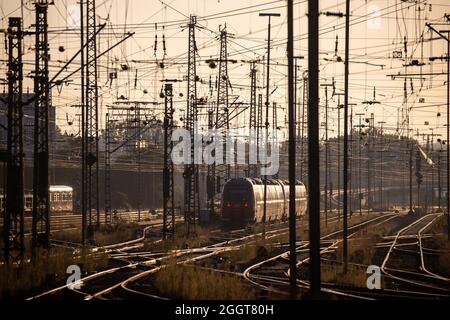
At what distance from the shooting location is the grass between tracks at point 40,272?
2577cm

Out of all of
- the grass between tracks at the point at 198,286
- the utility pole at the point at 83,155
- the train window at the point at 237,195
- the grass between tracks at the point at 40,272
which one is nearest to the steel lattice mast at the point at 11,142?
the grass between tracks at the point at 40,272

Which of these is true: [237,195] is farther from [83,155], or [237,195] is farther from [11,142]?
[11,142]

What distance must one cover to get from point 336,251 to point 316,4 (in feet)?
76.3

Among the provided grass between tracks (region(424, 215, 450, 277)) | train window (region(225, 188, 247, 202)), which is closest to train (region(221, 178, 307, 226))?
train window (region(225, 188, 247, 202))

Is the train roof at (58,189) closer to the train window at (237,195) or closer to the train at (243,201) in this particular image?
the train at (243,201)

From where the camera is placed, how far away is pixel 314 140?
19812mm

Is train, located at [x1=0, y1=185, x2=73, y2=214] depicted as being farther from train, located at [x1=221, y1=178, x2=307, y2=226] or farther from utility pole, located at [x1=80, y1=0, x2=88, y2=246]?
utility pole, located at [x1=80, y1=0, x2=88, y2=246]

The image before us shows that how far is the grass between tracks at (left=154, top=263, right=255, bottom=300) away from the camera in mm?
23094

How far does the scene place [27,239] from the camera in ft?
157

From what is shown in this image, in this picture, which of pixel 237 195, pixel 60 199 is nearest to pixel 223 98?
pixel 237 195

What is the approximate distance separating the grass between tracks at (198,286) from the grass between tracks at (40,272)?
10.8 feet

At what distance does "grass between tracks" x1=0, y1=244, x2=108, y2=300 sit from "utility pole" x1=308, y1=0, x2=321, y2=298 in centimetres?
818

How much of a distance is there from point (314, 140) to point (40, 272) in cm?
1297
